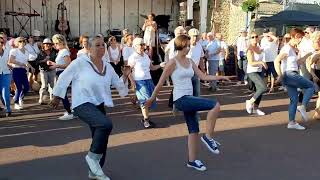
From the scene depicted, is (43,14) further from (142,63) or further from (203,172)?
(203,172)

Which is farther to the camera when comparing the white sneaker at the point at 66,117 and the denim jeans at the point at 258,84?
the denim jeans at the point at 258,84

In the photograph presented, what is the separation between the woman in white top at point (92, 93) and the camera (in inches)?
195

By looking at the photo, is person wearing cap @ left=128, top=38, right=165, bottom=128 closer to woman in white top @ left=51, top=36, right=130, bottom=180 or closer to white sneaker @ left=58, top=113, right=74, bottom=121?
white sneaker @ left=58, top=113, right=74, bottom=121

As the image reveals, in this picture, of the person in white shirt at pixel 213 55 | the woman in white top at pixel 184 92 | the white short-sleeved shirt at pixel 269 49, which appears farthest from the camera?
A: the person in white shirt at pixel 213 55

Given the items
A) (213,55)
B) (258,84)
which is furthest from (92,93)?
(213,55)

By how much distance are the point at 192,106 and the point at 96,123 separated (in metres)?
1.31

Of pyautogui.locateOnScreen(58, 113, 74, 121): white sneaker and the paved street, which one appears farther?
pyautogui.locateOnScreen(58, 113, 74, 121): white sneaker

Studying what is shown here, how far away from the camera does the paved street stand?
558cm

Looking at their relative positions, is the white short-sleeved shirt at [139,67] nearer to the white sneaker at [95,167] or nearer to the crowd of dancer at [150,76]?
the crowd of dancer at [150,76]

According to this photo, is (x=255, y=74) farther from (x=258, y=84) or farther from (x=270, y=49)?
(x=270, y=49)

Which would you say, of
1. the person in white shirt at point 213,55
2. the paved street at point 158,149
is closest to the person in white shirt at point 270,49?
the person in white shirt at point 213,55

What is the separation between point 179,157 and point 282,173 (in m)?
1.46

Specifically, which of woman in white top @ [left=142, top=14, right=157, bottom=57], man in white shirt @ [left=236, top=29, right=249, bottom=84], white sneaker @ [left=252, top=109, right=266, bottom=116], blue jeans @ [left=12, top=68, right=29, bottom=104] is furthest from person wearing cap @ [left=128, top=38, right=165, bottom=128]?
man in white shirt @ [left=236, top=29, right=249, bottom=84]

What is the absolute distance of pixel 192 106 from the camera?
5.52 meters
